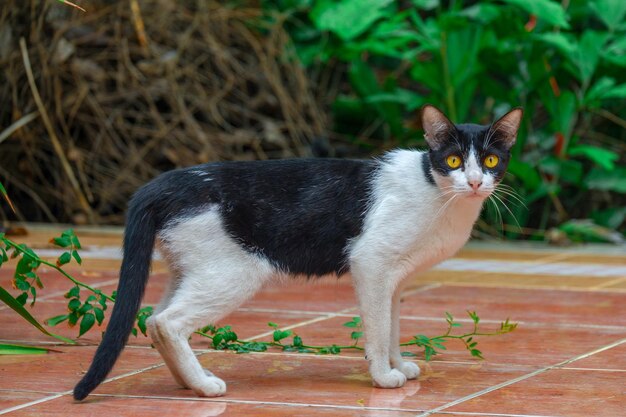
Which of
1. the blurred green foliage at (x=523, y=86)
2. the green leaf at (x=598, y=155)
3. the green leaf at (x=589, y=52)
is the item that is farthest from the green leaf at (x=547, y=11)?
the green leaf at (x=598, y=155)

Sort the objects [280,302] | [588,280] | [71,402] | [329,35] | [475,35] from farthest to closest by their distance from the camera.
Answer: [329,35]
[475,35]
[588,280]
[280,302]
[71,402]

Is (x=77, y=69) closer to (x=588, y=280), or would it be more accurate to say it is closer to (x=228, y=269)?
(x=588, y=280)

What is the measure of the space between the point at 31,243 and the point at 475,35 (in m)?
3.11

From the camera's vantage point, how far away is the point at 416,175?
10.5ft

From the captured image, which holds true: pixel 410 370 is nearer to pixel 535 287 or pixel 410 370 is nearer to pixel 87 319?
pixel 87 319

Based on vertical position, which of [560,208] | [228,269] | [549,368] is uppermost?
[228,269]

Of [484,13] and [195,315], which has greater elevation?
[484,13]

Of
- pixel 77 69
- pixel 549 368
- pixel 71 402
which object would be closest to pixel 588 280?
pixel 549 368

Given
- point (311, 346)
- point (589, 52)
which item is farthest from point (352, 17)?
point (311, 346)

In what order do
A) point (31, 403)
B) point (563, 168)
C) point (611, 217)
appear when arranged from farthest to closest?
point (611, 217)
point (563, 168)
point (31, 403)

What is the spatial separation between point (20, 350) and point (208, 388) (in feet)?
2.83

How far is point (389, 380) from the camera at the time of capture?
3051 mm

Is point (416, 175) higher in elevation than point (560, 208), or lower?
higher

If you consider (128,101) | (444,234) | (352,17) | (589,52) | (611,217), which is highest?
(352,17)
